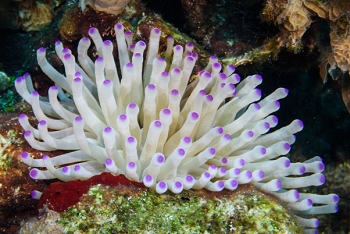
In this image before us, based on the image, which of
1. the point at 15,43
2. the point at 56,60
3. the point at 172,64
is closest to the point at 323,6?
the point at 172,64

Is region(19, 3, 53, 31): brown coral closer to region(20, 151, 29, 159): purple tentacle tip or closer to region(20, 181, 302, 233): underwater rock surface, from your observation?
region(20, 151, 29, 159): purple tentacle tip

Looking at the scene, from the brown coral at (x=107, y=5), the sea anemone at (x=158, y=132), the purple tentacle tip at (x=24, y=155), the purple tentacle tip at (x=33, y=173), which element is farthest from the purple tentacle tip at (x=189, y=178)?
the brown coral at (x=107, y=5)

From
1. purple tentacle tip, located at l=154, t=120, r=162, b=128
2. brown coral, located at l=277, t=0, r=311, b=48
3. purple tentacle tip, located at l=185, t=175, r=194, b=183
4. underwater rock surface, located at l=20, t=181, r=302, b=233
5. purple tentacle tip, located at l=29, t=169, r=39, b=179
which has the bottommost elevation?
purple tentacle tip, located at l=29, t=169, r=39, b=179

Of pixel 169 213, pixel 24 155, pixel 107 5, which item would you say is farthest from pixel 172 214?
pixel 107 5

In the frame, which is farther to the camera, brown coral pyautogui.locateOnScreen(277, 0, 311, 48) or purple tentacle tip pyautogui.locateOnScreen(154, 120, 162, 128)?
brown coral pyautogui.locateOnScreen(277, 0, 311, 48)

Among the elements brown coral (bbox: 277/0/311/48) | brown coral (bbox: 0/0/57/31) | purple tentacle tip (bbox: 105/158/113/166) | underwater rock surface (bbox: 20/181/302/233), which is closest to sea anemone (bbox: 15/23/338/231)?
purple tentacle tip (bbox: 105/158/113/166)

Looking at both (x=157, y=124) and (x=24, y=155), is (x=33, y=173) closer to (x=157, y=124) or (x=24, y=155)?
(x=24, y=155)
